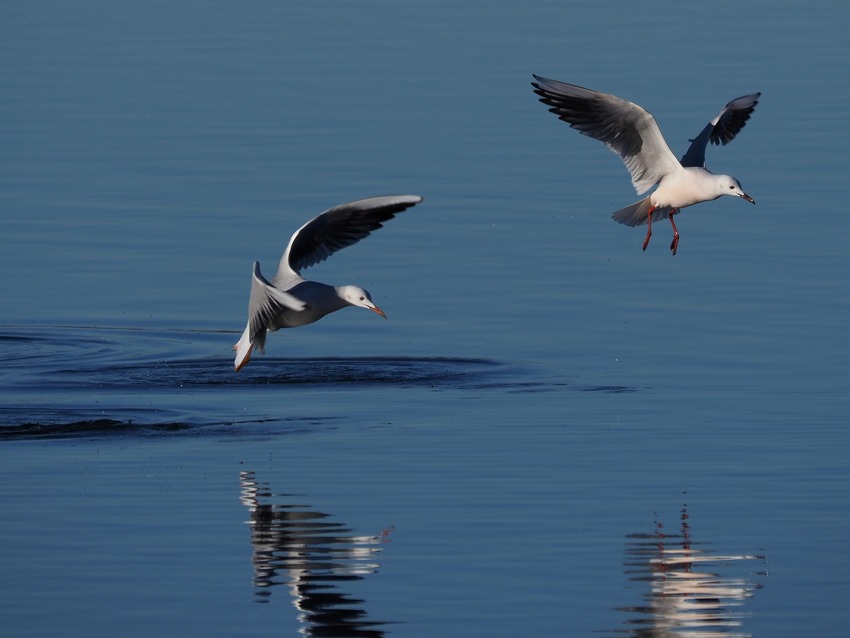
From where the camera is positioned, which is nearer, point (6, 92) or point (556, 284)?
point (556, 284)

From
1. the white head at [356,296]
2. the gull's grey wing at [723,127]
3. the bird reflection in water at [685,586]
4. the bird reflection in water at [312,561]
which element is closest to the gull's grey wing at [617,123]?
the gull's grey wing at [723,127]

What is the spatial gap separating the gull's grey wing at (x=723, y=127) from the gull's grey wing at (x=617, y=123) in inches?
15.7

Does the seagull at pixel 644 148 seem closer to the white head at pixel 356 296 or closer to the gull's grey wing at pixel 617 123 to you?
the gull's grey wing at pixel 617 123

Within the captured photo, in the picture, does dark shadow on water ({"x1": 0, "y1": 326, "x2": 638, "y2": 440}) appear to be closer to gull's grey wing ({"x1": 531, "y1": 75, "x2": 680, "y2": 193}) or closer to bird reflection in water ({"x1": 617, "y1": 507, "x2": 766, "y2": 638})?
gull's grey wing ({"x1": 531, "y1": 75, "x2": 680, "y2": 193})

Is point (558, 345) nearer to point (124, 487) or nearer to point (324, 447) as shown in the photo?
point (324, 447)

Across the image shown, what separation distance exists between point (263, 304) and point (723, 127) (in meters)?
5.53

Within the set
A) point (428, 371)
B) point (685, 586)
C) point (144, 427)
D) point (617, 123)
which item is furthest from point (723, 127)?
point (685, 586)

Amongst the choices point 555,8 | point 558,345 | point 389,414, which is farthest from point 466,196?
point 555,8

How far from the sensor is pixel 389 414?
1392 centimetres

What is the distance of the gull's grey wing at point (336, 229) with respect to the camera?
46.2 ft

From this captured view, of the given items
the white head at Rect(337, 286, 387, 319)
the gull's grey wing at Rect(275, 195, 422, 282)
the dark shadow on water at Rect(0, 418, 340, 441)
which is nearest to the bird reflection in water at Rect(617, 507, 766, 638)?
the dark shadow on water at Rect(0, 418, 340, 441)

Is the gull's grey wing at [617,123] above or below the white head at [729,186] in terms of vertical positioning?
above

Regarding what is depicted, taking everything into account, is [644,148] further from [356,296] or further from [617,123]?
[356,296]

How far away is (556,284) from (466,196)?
416cm
